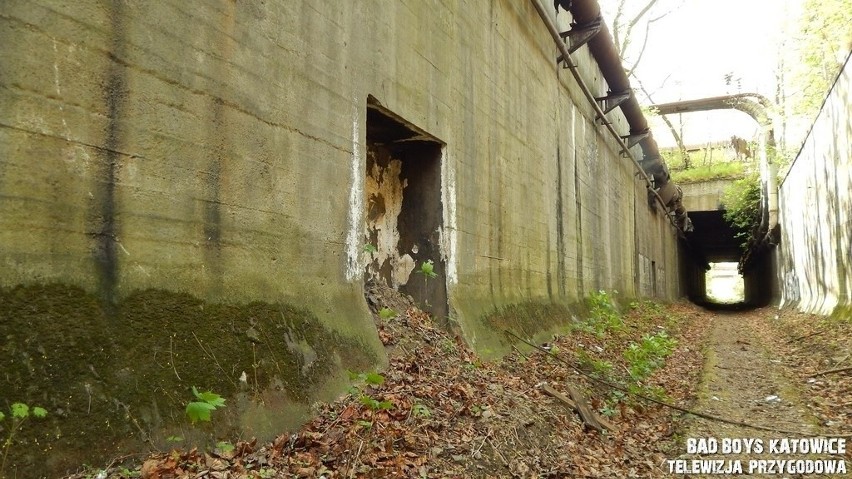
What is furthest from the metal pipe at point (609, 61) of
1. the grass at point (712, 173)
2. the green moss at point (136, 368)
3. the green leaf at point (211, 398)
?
the grass at point (712, 173)

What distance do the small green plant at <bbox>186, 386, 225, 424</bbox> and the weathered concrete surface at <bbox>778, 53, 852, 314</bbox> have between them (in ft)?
35.5

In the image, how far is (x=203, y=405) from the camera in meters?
3.03

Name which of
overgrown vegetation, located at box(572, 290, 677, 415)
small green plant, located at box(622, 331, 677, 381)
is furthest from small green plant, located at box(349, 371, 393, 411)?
small green plant, located at box(622, 331, 677, 381)

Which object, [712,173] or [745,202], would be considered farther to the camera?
[712,173]

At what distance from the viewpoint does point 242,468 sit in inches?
122

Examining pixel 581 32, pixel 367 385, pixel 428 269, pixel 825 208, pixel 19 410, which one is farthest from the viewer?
pixel 825 208

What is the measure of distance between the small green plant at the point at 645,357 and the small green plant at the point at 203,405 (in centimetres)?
582

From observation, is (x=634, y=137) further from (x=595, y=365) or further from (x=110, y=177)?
(x=110, y=177)

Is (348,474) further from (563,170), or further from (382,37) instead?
(563,170)

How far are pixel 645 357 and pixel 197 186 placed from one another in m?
7.43

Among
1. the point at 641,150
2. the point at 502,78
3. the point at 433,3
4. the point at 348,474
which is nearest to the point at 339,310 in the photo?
the point at 348,474

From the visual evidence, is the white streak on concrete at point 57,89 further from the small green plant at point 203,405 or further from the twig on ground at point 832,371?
the twig on ground at point 832,371

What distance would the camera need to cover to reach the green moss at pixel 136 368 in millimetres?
2605

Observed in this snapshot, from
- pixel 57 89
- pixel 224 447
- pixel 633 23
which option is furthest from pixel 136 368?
pixel 633 23
